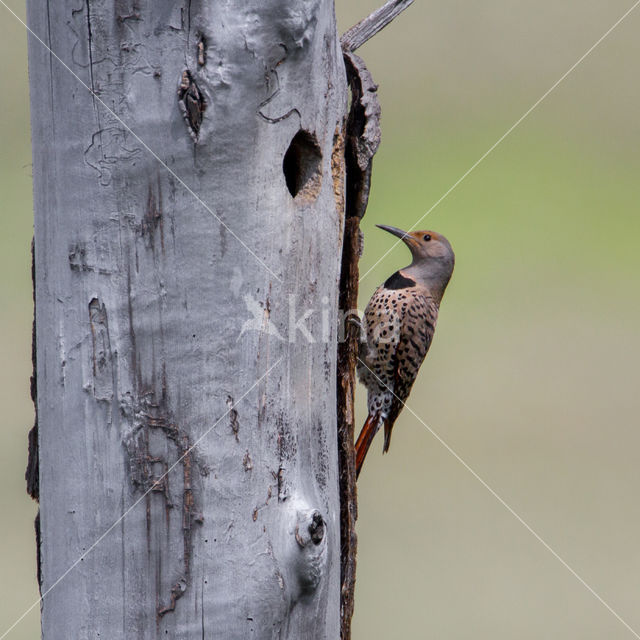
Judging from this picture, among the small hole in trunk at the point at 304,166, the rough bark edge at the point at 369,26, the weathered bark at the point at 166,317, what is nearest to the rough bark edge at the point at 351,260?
the rough bark edge at the point at 369,26

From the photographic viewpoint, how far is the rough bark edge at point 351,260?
2795 millimetres

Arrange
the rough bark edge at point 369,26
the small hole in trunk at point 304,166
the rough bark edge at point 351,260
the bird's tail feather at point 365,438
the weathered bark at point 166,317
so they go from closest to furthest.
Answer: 1. the weathered bark at point 166,317
2. the small hole in trunk at point 304,166
3. the rough bark edge at point 351,260
4. the rough bark edge at point 369,26
5. the bird's tail feather at point 365,438

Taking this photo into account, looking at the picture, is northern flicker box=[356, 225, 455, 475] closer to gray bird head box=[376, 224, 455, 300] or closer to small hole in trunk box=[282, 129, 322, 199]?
gray bird head box=[376, 224, 455, 300]

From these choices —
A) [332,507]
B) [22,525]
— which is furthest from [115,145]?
[22,525]

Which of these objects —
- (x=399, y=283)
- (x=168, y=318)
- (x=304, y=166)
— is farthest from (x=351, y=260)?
(x=399, y=283)

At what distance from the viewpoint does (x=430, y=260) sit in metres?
4.75

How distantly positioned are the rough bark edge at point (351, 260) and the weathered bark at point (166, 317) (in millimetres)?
427

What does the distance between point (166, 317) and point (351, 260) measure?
705 mm

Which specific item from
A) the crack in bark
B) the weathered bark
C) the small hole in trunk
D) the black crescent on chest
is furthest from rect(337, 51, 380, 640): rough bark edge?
the black crescent on chest

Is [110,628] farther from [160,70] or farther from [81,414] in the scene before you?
[160,70]

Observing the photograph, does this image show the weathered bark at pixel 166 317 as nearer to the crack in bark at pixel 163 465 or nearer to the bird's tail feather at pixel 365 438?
the crack in bark at pixel 163 465

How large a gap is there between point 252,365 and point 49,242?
0.55m

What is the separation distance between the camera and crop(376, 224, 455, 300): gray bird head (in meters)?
4.73

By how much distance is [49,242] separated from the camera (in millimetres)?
2338
